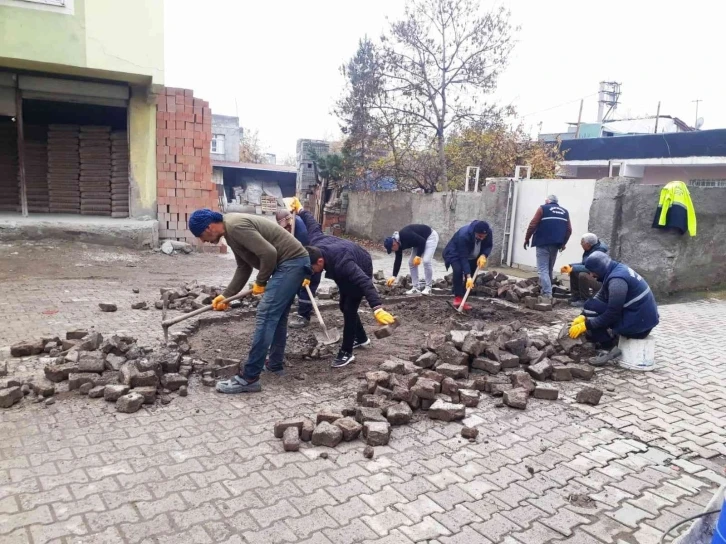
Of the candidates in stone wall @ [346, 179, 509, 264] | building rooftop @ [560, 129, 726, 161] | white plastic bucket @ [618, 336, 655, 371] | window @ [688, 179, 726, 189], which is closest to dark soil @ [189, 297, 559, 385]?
white plastic bucket @ [618, 336, 655, 371]

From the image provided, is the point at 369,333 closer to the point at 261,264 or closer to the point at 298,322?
the point at 298,322

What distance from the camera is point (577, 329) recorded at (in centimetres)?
547

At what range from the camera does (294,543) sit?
2.56 m

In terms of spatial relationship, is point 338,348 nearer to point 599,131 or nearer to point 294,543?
point 294,543

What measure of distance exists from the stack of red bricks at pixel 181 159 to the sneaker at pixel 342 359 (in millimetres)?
8628

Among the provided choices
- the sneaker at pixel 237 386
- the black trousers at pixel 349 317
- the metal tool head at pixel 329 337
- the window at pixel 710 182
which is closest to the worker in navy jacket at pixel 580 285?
the metal tool head at pixel 329 337

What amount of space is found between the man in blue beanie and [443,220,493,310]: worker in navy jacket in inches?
139

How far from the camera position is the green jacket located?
14.0ft

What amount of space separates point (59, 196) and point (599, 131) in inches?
1033

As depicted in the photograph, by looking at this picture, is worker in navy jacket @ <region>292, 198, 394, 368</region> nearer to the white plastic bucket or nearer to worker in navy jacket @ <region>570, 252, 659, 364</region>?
worker in navy jacket @ <region>570, 252, 659, 364</region>

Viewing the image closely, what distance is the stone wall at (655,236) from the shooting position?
8.62 meters

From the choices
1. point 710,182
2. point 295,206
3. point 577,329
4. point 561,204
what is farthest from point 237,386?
point 710,182

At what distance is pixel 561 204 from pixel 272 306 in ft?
24.7

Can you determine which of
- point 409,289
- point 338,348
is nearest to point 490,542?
point 338,348
